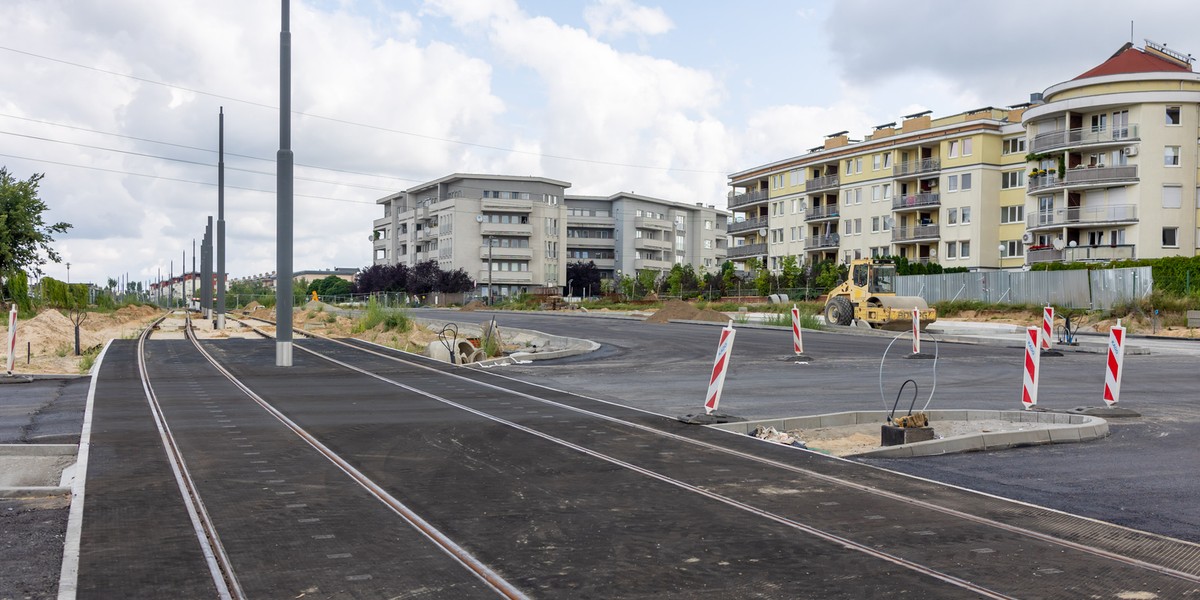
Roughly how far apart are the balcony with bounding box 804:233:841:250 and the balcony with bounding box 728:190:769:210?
955 cm

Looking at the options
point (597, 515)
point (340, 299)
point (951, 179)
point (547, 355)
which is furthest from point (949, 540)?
point (340, 299)

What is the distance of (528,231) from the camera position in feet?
433

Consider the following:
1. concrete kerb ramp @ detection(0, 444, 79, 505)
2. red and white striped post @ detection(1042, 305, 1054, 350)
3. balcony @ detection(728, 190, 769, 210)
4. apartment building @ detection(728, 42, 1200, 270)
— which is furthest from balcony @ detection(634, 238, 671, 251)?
concrete kerb ramp @ detection(0, 444, 79, 505)

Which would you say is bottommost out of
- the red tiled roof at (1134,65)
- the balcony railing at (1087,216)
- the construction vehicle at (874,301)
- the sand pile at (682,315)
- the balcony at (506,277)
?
the sand pile at (682,315)

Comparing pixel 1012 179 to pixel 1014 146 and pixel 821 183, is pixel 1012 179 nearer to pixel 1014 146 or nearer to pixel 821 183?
pixel 1014 146

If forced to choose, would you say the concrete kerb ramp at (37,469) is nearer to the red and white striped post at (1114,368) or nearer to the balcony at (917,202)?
the red and white striped post at (1114,368)

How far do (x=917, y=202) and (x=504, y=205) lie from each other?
205ft

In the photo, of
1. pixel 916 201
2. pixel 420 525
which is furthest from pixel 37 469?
pixel 916 201

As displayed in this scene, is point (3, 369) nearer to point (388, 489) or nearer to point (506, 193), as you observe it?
point (388, 489)

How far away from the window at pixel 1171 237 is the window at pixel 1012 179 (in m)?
13.3

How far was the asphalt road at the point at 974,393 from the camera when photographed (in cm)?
851

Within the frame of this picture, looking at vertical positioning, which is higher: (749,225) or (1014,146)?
(1014,146)

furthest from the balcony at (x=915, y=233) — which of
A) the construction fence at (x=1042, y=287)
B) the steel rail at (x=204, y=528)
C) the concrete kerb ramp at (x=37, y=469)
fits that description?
the concrete kerb ramp at (x=37, y=469)

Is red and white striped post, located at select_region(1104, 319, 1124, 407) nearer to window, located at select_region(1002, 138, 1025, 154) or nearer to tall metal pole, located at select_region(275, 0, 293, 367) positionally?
tall metal pole, located at select_region(275, 0, 293, 367)
